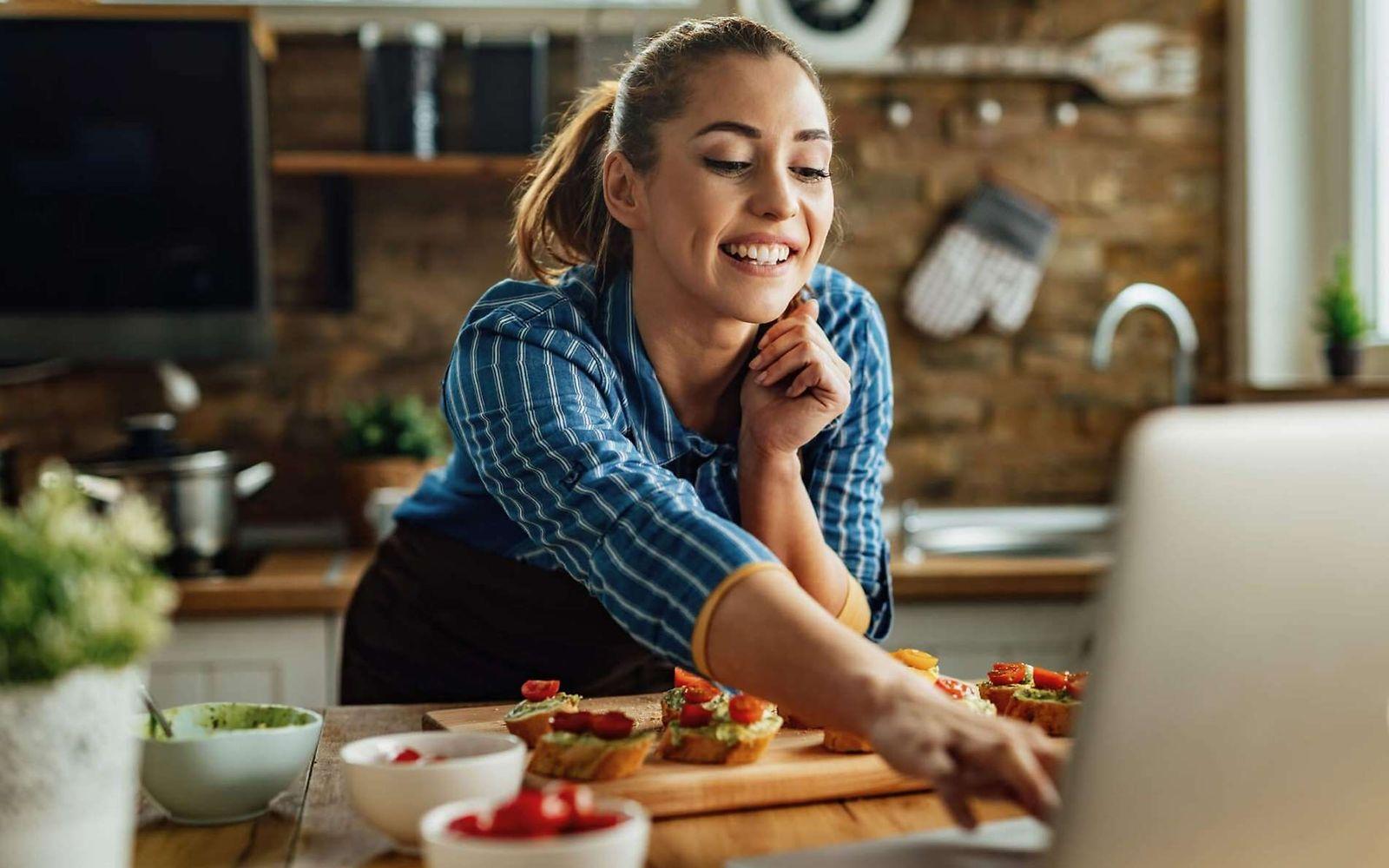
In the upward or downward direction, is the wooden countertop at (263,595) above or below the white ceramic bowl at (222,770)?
below

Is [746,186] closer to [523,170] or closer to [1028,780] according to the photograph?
[1028,780]

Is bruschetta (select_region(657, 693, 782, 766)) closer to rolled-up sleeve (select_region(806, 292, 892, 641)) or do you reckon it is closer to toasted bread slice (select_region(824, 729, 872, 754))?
toasted bread slice (select_region(824, 729, 872, 754))

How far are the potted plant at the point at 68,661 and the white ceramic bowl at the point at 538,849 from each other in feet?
0.55

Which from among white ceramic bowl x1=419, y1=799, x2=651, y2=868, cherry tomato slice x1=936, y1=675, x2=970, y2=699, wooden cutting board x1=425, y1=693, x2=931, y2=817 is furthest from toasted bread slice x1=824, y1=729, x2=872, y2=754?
white ceramic bowl x1=419, y1=799, x2=651, y2=868

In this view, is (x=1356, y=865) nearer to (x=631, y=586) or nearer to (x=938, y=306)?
(x=631, y=586)

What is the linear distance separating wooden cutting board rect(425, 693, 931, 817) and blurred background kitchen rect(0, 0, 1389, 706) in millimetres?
1626

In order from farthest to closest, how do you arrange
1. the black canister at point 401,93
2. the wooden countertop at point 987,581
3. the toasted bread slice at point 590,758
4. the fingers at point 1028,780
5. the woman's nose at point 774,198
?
the black canister at point 401,93, the wooden countertop at point 987,581, the woman's nose at point 774,198, the toasted bread slice at point 590,758, the fingers at point 1028,780

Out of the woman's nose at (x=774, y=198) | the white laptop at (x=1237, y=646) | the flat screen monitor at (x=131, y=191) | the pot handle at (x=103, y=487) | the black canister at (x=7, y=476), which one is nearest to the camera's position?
the white laptop at (x=1237, y=646)

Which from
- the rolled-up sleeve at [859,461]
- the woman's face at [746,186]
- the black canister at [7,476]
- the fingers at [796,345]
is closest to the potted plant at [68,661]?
the woman's face at [746,186]

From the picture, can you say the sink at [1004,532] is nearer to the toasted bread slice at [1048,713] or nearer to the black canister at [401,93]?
the black canister at [401,93]

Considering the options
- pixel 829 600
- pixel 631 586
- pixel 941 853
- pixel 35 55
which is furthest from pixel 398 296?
pixel 941 853

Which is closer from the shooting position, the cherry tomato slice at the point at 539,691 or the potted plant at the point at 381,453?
the cherry tomato slice at the point at 539,691

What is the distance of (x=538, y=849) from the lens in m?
0.72

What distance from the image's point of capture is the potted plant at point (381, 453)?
9.17 feet
